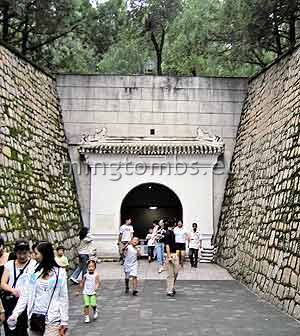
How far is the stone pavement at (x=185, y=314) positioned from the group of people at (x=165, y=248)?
44cm

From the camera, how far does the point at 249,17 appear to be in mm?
16094

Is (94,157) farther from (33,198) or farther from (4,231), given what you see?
(4,231)

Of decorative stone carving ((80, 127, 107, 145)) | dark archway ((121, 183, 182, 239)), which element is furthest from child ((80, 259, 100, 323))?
dark archway ((121, 183, 182, 239))

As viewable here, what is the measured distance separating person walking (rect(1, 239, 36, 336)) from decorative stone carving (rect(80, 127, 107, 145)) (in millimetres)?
12970

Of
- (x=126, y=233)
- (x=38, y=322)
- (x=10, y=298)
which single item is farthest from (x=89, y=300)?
(x=126, y=233)

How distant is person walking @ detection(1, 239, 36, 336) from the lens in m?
5.52

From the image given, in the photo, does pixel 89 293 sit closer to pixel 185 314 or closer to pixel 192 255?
pixel 185 314

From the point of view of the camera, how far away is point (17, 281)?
18.3 feet

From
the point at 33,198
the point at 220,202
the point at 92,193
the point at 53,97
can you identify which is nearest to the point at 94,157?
the point at 92,193

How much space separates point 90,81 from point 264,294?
11104mm

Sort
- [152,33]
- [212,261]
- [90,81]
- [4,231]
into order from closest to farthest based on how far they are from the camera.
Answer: [4,231], [212,261], [90,81], [152,33]

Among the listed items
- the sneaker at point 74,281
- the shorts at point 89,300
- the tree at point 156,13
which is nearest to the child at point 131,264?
the sneaker at point 74,281

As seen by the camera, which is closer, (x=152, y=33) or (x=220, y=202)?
(x=220, y=202)

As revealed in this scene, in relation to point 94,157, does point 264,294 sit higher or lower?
lower
